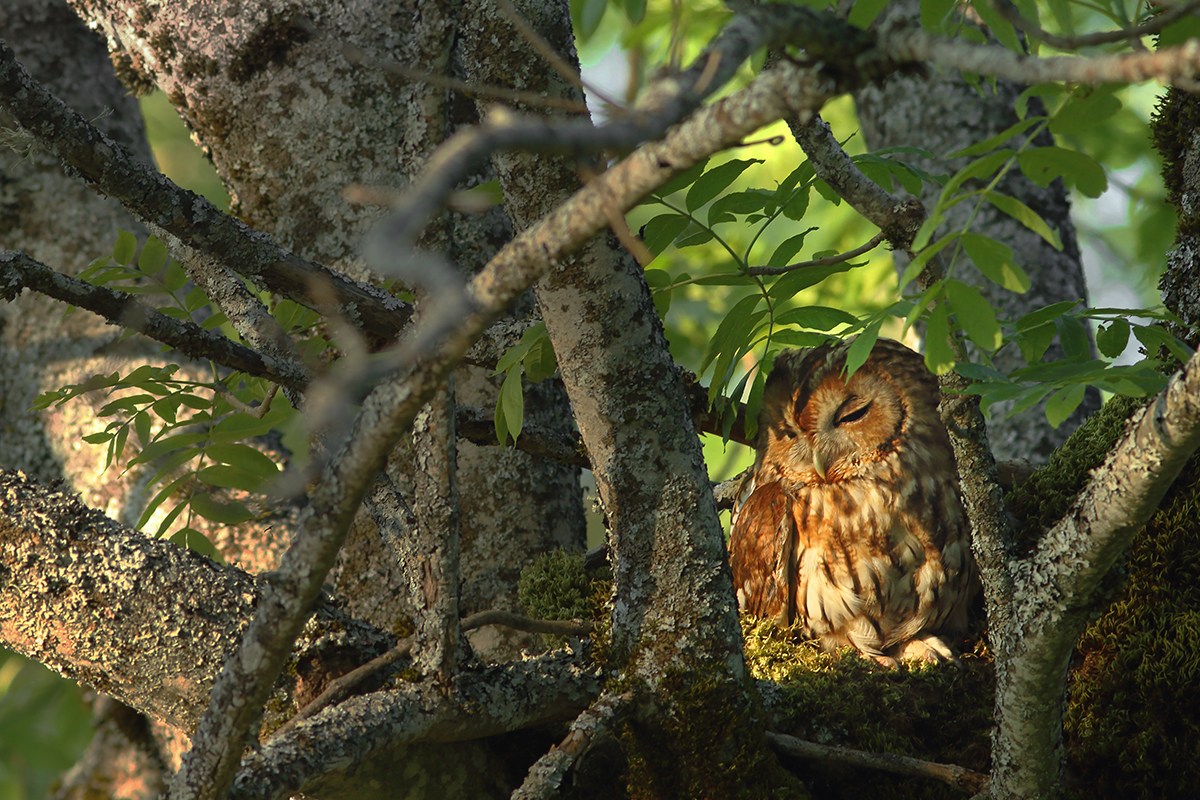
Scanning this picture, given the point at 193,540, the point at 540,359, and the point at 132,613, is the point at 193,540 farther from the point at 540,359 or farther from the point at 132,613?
the point at 540,359

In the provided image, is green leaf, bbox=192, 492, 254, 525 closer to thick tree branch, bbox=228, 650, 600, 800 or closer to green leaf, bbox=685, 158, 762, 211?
thick tree branch, bbox=228, 650, 600, 800

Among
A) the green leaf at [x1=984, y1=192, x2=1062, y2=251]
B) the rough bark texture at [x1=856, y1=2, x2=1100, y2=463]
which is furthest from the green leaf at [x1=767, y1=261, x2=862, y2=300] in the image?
the rough bark texture at [x1=856, y1=2, x2=1100, y2=463]

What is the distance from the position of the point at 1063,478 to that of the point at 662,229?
42.1 inches

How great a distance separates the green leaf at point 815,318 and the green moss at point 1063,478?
65 cm

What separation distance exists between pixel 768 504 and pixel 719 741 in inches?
46.1

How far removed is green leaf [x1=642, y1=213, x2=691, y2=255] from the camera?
1.67 m

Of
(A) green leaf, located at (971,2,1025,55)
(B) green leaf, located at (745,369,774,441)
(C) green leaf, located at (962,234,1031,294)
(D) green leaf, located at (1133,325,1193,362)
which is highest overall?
(A) green leaf, located at (971,2,1025,55)

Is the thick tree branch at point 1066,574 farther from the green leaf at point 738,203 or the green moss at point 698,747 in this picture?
the green leaf at point 738,203

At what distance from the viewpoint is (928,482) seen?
8.01ft

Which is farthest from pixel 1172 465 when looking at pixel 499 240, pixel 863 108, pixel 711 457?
pixel 711 457

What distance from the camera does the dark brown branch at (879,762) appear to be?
1551mm

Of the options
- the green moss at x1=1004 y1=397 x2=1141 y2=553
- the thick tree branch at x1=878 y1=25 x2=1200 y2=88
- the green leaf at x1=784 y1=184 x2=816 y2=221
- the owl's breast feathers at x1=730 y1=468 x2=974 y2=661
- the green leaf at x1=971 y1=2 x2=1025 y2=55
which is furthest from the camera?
the owl's breast feathers at x1=730 y1=468 x2=974 y2=661

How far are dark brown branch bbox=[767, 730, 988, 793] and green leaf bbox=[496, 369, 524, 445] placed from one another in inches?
28.8

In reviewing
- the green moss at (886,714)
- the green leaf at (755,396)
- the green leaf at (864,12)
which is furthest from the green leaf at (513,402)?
the green leaf at (864,12)
